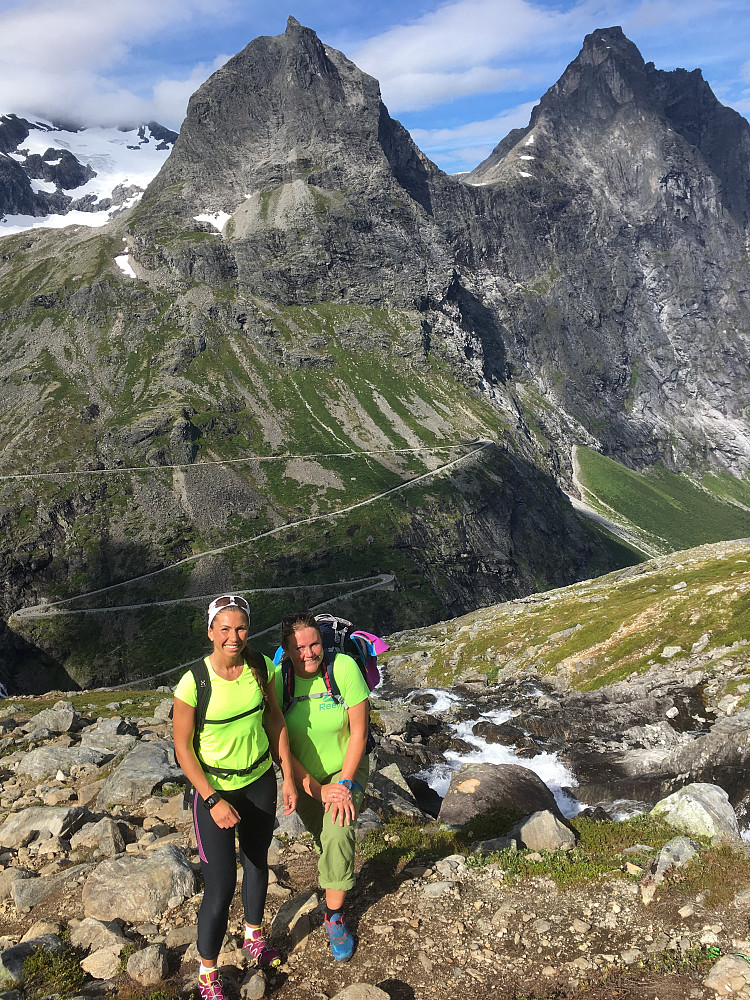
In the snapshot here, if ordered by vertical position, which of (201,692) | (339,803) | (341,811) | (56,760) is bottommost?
(56,760)

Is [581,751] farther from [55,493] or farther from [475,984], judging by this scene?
[55,493]

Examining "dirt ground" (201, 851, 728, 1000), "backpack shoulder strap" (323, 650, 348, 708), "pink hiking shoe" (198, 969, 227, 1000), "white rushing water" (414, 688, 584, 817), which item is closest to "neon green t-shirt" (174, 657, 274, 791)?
"backpack shoulder strap" (323, 650, 348, 708)

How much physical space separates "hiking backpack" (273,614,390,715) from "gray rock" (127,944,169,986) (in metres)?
4.27

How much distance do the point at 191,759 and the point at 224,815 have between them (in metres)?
0.95

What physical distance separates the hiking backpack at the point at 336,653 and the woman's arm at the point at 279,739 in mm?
367

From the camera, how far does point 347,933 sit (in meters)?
9.67

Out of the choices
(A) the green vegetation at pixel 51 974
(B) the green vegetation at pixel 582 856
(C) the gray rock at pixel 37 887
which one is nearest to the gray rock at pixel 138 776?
(C) the gray rock at pixel 37 887

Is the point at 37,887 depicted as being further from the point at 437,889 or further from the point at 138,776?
the point at 437,889

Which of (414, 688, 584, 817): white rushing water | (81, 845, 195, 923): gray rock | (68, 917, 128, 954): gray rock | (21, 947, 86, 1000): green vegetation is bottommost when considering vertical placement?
(414, 688, 584, 817): white rushing water

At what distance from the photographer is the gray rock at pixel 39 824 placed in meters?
15.0

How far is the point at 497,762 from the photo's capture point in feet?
112

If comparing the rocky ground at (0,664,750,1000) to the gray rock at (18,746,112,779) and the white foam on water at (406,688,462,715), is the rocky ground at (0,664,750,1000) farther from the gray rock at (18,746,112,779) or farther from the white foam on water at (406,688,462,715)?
the white foam on water at (406,688,462,715)

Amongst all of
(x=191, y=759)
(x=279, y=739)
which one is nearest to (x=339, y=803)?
(x=279, y=739)

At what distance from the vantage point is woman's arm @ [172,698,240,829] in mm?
8531
